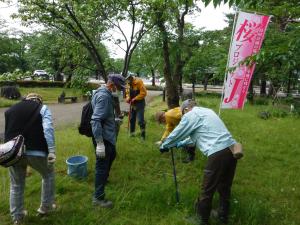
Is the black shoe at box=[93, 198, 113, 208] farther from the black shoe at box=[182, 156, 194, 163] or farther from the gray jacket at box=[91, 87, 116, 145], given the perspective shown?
the black shoe at box=[182, 156, 194, 163]

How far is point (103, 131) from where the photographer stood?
4.44 metres

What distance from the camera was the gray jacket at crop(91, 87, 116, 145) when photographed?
4.28 metres

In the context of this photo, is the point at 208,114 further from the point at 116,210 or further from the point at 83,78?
the point at 83,78

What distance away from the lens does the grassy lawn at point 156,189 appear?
427cm

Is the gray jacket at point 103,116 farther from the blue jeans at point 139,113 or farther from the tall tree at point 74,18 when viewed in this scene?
the blue jeans at point 139,113

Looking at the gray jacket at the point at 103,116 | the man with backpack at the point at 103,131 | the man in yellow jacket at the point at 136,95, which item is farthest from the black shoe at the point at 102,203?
the man in yellow jacket at the point at 136,95

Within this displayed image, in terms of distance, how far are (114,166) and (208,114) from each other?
2.85 meters

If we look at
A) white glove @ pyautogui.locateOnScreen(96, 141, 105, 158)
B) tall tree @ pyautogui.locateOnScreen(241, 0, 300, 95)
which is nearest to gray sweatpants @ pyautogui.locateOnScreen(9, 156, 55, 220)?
white glove @ pyautogui.locateOnScreen(96, 141, 105, 158)

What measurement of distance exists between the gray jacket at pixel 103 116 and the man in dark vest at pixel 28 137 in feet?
1.85

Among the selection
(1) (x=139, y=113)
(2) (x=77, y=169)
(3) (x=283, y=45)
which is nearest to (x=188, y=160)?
(1) (x=139, y=113)

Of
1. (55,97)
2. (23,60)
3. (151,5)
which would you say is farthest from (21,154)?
(23,60)

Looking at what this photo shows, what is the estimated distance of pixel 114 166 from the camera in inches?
247

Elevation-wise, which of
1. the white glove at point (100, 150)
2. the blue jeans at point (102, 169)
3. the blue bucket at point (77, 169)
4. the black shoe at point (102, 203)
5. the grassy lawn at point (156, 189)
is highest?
the white glove at point (100, 150)

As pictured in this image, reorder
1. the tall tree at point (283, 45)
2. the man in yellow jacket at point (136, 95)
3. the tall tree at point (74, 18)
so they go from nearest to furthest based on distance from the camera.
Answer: the tall tree at point (283, 45)
the tall tree at point (74, 18)
the man in yellow jacket at point (136, 95)
